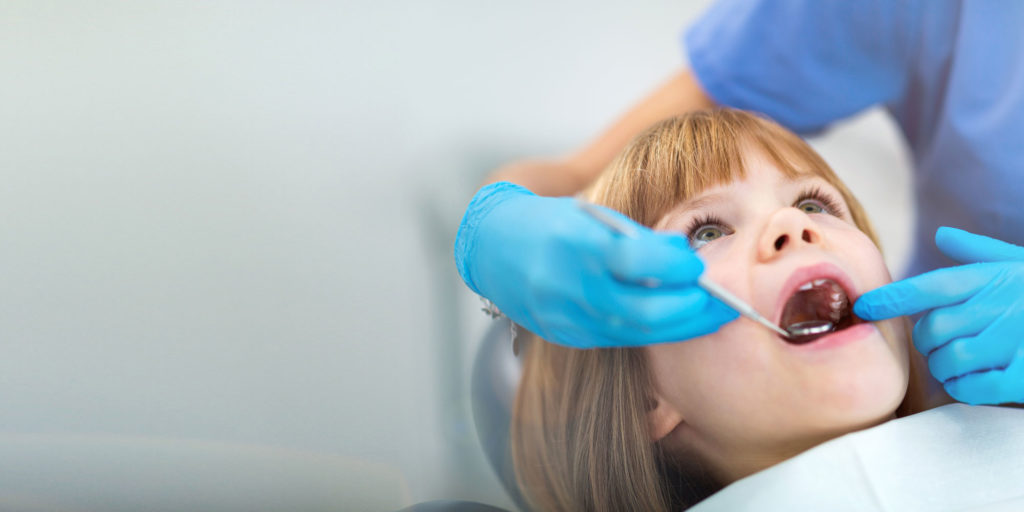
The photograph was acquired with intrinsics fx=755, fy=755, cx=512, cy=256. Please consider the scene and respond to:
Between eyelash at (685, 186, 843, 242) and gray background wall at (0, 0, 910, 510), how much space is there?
18.7 inches

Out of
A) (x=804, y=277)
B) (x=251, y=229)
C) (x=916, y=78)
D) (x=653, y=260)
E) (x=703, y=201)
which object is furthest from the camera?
(x=916, y=78)

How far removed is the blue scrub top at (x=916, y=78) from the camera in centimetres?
108

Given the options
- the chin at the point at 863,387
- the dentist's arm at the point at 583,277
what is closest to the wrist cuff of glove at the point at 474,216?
the dentist's arm at the point at 583,277

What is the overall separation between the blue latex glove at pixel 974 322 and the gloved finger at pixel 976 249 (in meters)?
0.07

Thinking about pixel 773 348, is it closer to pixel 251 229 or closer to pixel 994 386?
pixel 994 386

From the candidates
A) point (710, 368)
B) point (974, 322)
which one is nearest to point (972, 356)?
point (974, 322)

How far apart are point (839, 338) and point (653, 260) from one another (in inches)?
9.7

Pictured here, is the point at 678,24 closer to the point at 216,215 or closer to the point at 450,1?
the point at 450,1

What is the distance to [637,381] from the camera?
90cm

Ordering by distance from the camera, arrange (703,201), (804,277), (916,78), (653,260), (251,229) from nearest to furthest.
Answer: (653,260), (804,277), (703,201), (251,229), (916,78)

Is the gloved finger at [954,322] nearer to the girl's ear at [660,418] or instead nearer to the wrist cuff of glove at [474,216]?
the girl's ear at [660,418]

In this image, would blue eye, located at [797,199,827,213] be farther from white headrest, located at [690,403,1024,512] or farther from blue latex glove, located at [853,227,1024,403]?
white headrest, located at [690,403,1024,512]

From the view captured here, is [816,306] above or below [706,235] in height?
below

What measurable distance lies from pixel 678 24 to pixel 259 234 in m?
1.19
